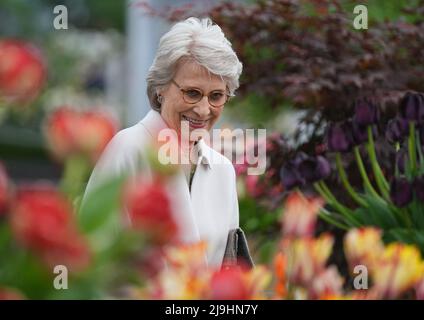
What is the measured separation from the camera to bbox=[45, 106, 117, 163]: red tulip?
955 millimetres

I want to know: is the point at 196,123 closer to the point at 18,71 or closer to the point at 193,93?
the point at 193,93

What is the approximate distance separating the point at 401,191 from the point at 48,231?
2019mm

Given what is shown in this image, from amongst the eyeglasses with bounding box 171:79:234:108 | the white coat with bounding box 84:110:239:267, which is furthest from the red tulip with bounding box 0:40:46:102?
the eyeglasses with bounding box 171:79:234:108

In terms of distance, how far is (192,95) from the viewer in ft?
7.61

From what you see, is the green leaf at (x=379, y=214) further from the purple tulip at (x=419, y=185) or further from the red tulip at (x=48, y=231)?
the red tulip at (x=48, y=231)

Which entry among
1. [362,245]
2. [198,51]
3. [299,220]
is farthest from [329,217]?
[299,220]

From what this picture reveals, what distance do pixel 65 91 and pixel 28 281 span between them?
11852mm

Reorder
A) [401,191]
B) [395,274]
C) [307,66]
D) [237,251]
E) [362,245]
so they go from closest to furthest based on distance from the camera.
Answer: [395,274] < [362,245] < [237,251] < [401,191] < [307,66]

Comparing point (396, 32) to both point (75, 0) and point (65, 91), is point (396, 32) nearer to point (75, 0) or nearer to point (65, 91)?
point (65, 91)

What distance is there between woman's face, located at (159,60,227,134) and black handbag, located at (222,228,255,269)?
261mm

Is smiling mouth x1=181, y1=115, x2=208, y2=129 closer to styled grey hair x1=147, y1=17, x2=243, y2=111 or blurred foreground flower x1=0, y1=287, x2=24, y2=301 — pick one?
styled grey hair x1=147, y1=17, x2=243, y2=111

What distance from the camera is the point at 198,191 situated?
2.32 m
